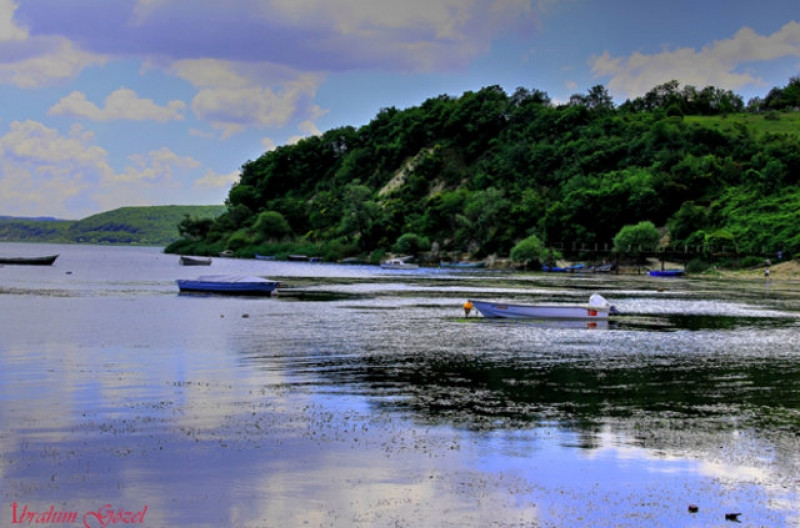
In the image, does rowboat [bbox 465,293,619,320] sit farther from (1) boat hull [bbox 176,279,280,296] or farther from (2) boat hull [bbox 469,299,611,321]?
(1) boat hull [bbox 176,279,280,296]

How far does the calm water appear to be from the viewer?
1544 centimetres

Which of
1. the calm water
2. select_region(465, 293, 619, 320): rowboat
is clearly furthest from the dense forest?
the calm water

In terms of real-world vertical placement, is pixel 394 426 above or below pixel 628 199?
below

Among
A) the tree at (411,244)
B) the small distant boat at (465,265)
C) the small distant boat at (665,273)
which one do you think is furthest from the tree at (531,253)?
the tree at (411,244)

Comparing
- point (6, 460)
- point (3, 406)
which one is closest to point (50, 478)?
point (6, 460)

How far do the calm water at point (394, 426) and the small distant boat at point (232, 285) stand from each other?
2795 centimetres

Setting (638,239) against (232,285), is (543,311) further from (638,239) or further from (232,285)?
(638,239)

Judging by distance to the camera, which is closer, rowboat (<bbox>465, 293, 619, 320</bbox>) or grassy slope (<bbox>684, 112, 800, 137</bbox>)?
rowboat (<bbox>465, 293, 619, 320</bbox>)

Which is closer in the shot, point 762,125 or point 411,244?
point 411,244

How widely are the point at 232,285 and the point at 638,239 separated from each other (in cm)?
9047

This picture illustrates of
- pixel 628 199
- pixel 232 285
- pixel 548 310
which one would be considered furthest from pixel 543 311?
pixel 628 199

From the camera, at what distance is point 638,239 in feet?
470

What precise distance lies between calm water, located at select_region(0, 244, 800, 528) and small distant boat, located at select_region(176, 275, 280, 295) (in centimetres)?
2795

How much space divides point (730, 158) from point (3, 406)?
162 meters
